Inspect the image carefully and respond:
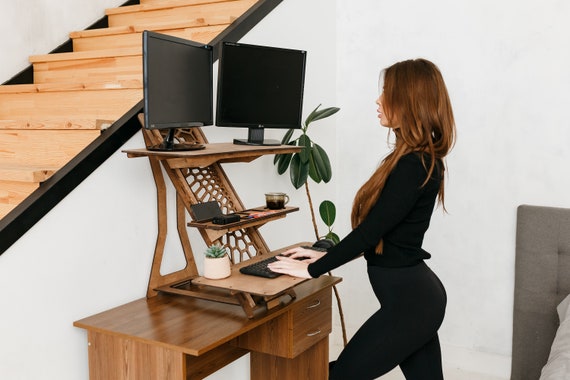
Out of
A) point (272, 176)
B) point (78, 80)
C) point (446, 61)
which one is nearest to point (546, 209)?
point (446, 61)

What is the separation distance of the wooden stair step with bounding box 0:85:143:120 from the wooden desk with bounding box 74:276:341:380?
2.85 feet

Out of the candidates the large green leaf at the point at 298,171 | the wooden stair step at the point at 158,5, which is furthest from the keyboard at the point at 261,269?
the wooden stair step at the point at 158,5

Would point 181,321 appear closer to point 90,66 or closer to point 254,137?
point 254,137

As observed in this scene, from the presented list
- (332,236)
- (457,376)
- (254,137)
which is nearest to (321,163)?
(332,236)

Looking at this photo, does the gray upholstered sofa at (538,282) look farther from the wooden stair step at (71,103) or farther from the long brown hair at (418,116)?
the wooden stair step at (71,103)

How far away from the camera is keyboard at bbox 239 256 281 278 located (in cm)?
220

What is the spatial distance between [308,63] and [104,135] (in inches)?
61.9

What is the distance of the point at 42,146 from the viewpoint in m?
2.51

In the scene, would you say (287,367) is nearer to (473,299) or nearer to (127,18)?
(473,299)

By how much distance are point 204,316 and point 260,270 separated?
0.83ft

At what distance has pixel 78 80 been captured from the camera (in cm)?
317

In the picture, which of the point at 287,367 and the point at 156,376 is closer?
the point at 156,376

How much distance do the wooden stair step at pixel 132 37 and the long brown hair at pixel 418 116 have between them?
47.8 inches

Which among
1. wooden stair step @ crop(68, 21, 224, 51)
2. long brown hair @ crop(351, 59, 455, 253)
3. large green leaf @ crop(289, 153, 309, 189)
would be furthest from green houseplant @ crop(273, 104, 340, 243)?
long brown hair @ crop(351, 59, 455, 253)
